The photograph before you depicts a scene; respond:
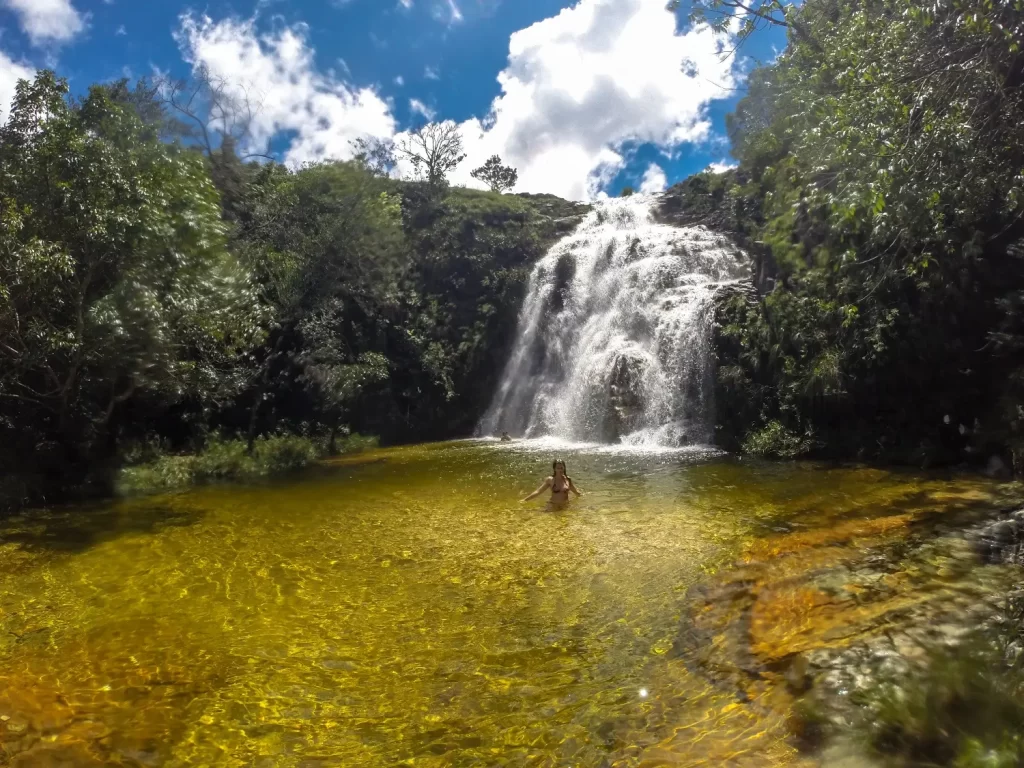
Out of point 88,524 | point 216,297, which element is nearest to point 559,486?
point 88,524

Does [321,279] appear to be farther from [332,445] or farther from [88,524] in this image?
[88,524]

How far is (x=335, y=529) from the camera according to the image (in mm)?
A: 10461

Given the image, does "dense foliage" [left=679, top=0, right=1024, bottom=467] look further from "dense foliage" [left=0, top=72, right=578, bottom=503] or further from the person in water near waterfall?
"dense foliage" [left=0, top=72, right=578, bottom=503]

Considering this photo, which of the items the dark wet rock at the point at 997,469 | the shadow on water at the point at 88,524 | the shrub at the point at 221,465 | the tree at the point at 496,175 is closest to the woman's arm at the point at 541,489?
the shadow on water at the point at 88,524

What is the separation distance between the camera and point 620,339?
25.2 metres

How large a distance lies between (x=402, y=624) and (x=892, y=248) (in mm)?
11922

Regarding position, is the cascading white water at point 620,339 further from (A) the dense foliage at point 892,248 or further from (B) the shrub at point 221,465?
(B) the shrub at point 221,465

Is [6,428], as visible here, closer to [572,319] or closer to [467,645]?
[467,645]

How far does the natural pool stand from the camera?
4.24 metres

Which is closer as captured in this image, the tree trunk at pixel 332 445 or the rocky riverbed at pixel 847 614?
the rocky riverbed at pixel 847 614

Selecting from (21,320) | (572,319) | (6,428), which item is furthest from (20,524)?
(572,319)

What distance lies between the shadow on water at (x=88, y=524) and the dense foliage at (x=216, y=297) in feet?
4.91

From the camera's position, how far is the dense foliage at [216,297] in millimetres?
11766

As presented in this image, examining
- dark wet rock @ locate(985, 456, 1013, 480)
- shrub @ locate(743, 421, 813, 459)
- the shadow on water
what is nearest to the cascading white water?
shrub @ locate(743, 421, 813, 459)
